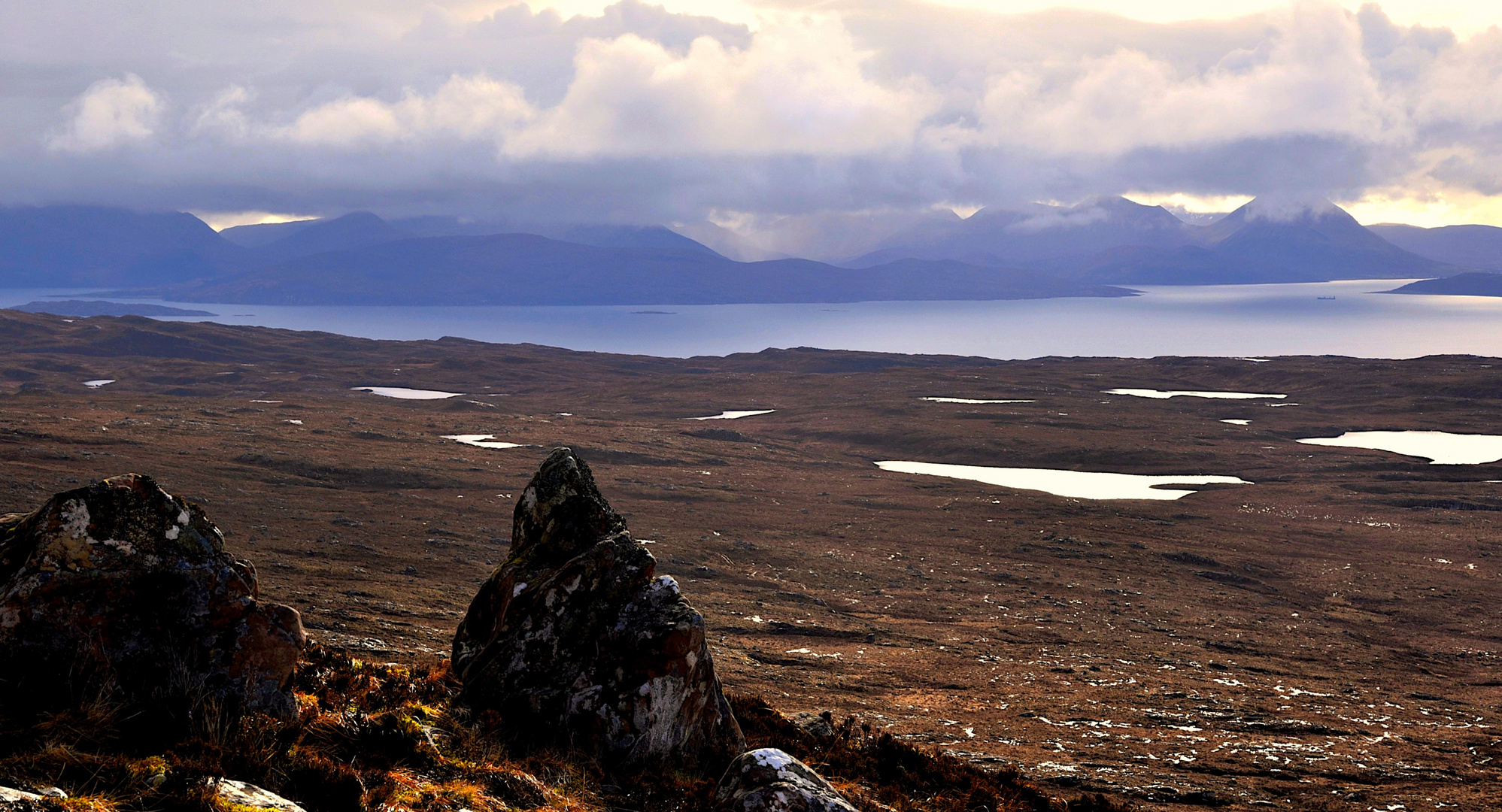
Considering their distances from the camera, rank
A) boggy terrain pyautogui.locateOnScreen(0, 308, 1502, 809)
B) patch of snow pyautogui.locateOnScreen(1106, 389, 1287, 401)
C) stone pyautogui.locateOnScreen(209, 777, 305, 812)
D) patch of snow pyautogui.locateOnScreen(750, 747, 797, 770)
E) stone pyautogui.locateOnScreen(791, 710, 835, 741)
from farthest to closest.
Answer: patch of snow pyautogui.locateOnScreen(1106, 389, 1287, 401) < boggy terrain pyautogui.locateOnScreen(0, 308, 1502, 809) < stone pyautogui.locateOnScreen(791, 710, 835, 741) < patch of snow pyautogui.locateOnScreen(750, 747, 797, 770) < stone pyautogui.locateOnScreen(209, 777, 305, 812)

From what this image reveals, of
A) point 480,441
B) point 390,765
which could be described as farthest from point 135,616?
point 480,441

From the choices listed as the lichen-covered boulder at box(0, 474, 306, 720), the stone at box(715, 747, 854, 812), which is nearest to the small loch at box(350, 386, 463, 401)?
the lichen-covered boulder at box(0, 474, 306, 720)

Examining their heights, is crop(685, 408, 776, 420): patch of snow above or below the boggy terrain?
above

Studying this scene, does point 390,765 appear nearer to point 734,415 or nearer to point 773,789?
point 773,789

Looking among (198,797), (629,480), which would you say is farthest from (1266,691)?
(629,480)

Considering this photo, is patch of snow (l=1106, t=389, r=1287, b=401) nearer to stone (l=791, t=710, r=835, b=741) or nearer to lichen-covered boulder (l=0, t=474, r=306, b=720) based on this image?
stone (l=791, t=710, r=835, b=741)

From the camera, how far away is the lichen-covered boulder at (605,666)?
1107 cm

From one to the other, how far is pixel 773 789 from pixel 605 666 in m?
3.13

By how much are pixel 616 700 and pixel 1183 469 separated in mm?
65204

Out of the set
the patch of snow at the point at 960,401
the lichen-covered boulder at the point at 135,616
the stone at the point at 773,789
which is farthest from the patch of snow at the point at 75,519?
the patch of snow at the point at 960,401

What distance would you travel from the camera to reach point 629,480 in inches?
2179

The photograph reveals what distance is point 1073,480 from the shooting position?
2557 inches

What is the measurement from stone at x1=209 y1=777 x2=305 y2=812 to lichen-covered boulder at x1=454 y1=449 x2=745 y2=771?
3712 millimetres

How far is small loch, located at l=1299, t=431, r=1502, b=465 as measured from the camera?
226 ft
